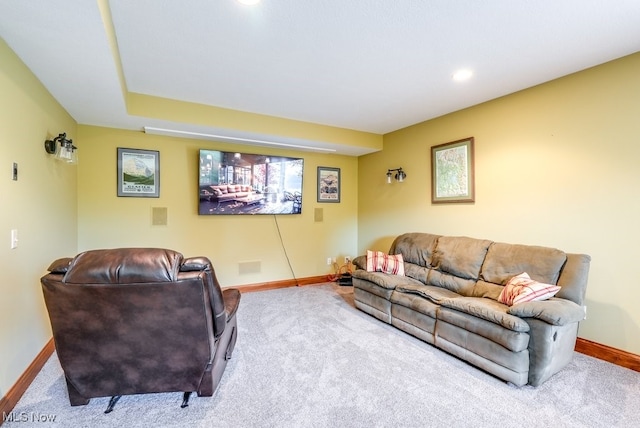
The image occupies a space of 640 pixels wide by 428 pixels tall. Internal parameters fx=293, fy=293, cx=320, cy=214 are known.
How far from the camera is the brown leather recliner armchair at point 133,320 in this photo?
150cm

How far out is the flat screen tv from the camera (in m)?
4.05

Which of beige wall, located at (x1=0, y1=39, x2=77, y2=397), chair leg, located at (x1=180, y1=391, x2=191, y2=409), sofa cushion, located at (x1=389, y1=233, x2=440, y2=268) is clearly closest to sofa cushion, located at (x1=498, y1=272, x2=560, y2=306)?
sofa cushion, located at (x1=389, y1=233, x2=440, y2=268)

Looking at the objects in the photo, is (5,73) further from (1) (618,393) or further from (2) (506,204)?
(1) (618,393)

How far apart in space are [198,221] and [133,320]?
2670mm

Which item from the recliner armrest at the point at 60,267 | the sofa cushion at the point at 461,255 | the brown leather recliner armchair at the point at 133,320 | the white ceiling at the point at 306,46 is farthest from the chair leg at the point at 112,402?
the sofa cushion at the point at 461,255

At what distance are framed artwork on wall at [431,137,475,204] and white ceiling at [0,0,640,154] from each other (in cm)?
59

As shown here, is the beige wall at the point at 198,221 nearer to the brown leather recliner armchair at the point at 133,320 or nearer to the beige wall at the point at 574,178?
the beige wall at the point at 574,178

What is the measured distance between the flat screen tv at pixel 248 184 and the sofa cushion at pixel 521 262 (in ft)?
9.34

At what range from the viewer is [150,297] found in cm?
154

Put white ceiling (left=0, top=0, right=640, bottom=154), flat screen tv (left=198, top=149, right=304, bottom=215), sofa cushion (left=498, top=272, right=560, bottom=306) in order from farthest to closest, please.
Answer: flat screen tv (left=198, top=149, right=304, bottom=215)
sofa cushion (left=498, top=272, right=560, bottom=306)
white ceiling (left=0, top=0, right=640, bottom=154)

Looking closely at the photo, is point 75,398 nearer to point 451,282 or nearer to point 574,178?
point 451,282

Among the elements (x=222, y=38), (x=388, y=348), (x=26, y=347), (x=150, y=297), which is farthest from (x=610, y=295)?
(x=26, y=347)

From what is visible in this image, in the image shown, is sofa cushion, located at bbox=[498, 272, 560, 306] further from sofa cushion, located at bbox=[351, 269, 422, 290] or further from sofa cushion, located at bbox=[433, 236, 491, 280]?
sofa cushion, located at bbox=[351, 269, 422, 290]

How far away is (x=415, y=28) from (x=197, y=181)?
10.7 feet
